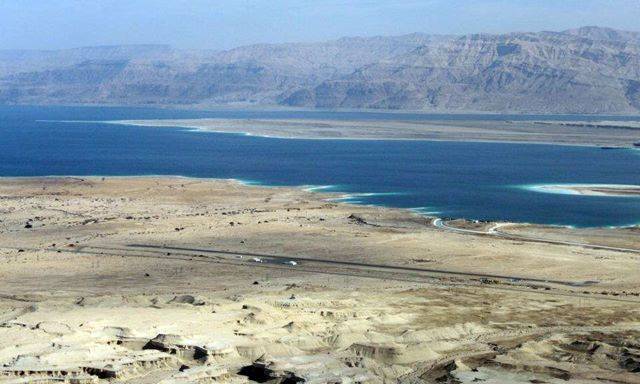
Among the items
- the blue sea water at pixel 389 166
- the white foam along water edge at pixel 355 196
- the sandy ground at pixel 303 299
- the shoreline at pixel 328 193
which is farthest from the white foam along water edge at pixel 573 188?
the sandy ground at pixel 303 299

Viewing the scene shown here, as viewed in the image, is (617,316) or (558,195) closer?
(617,316)

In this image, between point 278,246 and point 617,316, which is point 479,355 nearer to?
point 617,316

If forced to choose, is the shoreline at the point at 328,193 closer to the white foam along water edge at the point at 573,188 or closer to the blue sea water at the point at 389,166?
the blue sea water at the point at 389,166

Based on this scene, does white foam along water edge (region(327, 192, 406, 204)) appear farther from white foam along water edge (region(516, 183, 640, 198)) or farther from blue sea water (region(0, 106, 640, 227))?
white foam along water edge (region(516, 183, 640, 198))

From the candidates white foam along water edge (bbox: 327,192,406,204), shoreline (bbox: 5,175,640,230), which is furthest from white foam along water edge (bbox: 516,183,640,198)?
white foam along water edge (bbox: 327,192,406,204)

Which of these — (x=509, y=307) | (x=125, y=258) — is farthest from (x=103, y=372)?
(x=125, y=258)

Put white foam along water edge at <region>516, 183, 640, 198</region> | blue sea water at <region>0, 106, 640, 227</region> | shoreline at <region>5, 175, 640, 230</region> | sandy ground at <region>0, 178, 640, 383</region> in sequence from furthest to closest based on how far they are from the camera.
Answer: white foam along water edge at <region>516, 183, 640, 198</region>, blue sea water at <region>0, 106, 640, 227</region>, shoreline at <region>5, 175, 640, 230</region>, sandy ground at <region>0, 178, 640, 383</region>

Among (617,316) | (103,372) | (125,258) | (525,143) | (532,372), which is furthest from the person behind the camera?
(525,143)
